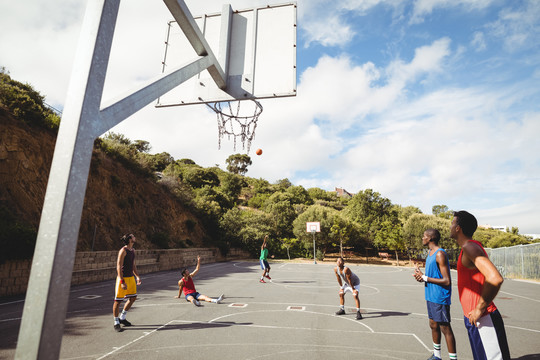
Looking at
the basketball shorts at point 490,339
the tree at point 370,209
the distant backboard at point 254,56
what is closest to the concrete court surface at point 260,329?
the basketball shorts at point 490,339

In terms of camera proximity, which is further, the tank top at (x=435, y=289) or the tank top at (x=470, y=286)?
the tank top at (x=435, y=289)

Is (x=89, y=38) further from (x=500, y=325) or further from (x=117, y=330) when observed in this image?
(x=117, y=330)

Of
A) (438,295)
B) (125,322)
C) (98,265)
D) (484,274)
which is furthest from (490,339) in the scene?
(98,265)

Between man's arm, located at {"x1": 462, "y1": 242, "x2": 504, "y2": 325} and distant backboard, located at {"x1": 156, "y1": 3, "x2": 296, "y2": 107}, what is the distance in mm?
4286

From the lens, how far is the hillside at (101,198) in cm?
1455

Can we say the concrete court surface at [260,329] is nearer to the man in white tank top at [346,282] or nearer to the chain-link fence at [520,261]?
the man in white tank top at [346,282]

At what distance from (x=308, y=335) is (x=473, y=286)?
3.78m

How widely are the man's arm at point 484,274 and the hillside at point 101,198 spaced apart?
558 inches

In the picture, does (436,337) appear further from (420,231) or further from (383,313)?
(420,231)

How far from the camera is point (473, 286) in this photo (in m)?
3.04

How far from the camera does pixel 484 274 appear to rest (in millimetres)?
2672

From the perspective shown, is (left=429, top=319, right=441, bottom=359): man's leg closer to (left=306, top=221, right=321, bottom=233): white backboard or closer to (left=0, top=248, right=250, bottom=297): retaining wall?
(left=0, top=248, right=250, bottom=297): retaining wall

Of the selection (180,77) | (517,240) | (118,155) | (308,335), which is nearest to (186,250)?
(118,155)

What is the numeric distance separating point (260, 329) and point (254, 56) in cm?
604
